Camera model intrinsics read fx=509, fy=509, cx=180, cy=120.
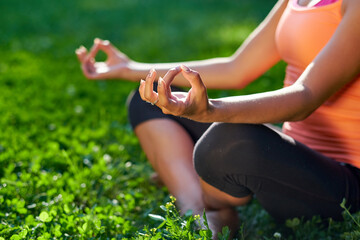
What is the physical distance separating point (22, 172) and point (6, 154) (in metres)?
0.17

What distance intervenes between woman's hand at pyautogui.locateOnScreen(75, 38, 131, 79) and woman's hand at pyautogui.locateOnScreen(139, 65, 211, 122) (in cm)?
96

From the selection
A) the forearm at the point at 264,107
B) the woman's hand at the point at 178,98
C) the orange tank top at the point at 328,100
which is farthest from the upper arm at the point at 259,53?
the woman's hand at the point at 178,98

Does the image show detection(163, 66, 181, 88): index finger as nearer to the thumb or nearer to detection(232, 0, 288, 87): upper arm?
the thumb

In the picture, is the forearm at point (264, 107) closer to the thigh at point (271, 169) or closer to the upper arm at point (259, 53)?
the thigh at point (271, 169)

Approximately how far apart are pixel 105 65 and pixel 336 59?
1180mm

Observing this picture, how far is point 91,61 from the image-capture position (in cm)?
235

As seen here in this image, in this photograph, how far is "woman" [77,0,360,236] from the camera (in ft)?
4.76

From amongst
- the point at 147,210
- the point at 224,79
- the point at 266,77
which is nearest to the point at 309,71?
the point at 224,79

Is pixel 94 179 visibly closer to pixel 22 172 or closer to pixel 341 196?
pixel 22 172

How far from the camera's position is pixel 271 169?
1.63m

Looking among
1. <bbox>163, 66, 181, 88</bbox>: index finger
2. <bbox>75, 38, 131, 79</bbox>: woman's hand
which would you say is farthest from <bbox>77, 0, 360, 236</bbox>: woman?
<bbox>75, 38, 131, 79</bbox>: woman's hand

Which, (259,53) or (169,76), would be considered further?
(259,53)

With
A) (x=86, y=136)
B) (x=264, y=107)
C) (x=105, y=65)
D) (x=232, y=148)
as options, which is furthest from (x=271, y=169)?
(x=86, y=136)

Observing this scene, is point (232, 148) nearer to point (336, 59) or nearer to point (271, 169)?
point (271, 169)
